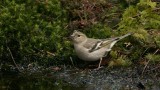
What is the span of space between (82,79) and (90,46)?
0.84 m

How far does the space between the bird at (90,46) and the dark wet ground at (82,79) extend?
273 mm

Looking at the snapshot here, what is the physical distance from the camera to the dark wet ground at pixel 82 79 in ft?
40.0

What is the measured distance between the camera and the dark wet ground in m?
12.2

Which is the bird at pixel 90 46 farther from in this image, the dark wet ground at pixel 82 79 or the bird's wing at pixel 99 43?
the dark wet ground at pixel 82 79

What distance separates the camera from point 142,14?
14.6 meters

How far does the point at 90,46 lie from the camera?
43.4 ft

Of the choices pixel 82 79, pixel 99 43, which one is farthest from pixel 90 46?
pixel 82 79

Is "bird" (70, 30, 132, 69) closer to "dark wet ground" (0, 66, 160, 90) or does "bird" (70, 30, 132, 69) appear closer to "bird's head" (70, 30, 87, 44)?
"bird's head" (70, 30, 87, 44)

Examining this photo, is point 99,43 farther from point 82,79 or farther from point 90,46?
point 82,79

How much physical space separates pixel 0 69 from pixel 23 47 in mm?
661

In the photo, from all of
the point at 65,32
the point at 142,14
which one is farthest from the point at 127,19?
the point at 65,32

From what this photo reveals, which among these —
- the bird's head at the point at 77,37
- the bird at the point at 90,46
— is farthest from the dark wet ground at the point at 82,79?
the bird's head at the point at 77,37

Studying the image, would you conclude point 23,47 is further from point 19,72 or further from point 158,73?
point 158,73

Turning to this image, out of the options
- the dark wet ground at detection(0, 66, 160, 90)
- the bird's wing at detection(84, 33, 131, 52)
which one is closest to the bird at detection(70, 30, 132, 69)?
the bird's wing at detection(84, 33, 131, 52)
